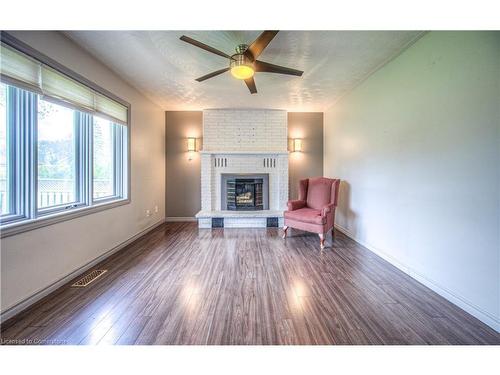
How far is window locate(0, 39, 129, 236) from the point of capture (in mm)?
1692

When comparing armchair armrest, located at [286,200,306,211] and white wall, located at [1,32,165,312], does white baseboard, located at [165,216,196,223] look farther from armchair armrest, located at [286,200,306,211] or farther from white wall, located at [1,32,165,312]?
armchair armrest, located at [286,200,306,211]

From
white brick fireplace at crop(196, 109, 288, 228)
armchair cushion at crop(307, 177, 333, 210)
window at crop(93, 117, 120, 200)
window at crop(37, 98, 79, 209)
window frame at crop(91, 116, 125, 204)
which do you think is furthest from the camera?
white brick fireplace at crop(196, 109, 288, 228)

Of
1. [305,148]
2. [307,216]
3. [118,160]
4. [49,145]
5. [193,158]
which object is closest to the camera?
[49,145]

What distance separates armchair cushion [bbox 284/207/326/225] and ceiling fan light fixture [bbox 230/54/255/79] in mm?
2220

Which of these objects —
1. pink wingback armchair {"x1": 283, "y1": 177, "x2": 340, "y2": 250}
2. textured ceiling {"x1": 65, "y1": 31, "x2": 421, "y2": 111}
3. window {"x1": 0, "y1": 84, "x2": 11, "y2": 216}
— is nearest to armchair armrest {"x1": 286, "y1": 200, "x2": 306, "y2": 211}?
pink wingback armchair {"x1": 283, "y1": 177, "x2": 340, "y2": 250}

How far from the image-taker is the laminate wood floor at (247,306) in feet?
4.63

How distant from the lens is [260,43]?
6.35 feet

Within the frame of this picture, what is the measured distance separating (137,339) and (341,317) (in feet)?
4.77

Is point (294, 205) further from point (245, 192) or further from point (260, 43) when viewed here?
point (260, 43)

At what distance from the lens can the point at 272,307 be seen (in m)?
1.72

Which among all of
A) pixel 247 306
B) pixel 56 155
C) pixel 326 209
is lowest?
pixel 247 306

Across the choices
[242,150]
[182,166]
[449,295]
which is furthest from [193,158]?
[449,295]

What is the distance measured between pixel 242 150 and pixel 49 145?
3.22 meters
